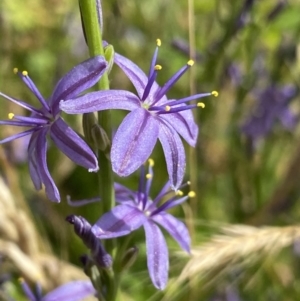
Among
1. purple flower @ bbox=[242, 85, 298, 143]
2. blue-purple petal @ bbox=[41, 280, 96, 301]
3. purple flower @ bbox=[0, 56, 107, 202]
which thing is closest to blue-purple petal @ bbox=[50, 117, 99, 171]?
purple flower @ bbox=[0, 56, 107, 202]

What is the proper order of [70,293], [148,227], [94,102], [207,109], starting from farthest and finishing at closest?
1. [207,109]
2. [70,293]
3. [148,227]
4. [94,102]

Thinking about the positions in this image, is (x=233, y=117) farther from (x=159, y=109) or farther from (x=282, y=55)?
(x=159, y=109)

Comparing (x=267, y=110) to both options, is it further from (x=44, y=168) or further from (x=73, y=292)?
→ (x=44, y=168)

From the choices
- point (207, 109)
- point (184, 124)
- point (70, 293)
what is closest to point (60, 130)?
point (184, 124)

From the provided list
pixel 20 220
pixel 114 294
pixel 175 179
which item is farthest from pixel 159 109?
pixel 20 220

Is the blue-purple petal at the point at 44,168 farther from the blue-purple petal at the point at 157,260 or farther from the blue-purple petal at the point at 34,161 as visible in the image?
the blue-purple petal at the point at 157,260

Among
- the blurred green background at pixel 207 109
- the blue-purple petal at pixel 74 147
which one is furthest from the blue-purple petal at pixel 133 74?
the blurred green background at pixel 207 109
